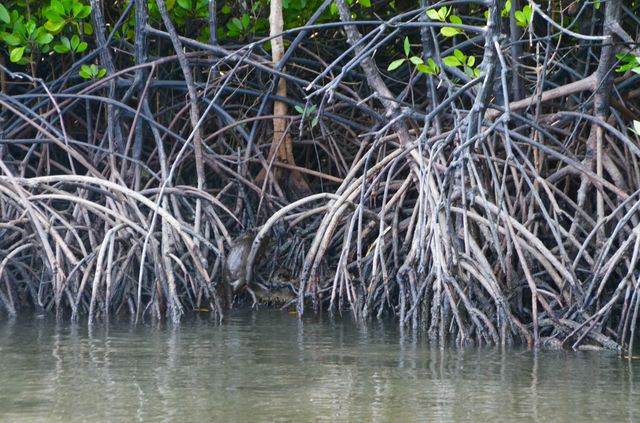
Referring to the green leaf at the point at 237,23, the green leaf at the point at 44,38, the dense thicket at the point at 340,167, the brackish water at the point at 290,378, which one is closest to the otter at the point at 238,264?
the dense thicket at the point at 340,167

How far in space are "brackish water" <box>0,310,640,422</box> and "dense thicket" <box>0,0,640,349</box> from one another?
0.35 m

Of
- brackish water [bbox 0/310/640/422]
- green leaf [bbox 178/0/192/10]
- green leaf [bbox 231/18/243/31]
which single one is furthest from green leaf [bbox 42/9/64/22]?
brackish water [bbox 0/310/640/422]

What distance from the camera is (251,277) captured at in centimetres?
A: 730

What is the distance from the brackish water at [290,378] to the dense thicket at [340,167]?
0.35 meters

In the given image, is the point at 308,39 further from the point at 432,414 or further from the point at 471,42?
the point at 432,414

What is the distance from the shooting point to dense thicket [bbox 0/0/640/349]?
235 inches

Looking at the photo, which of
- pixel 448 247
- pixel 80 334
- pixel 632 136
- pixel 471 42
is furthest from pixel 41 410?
pixel 632 136

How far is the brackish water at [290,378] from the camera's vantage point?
450cm

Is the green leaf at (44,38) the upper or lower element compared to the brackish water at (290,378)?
upper

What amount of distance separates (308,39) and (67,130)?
1.76 m

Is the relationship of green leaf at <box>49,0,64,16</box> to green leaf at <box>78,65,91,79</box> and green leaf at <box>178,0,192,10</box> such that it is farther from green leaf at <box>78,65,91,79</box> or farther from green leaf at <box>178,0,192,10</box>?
green leaf at <box>178,0,192,10</box>

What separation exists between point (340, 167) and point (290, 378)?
2.93m

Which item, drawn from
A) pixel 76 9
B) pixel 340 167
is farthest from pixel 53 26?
pixel 340 167

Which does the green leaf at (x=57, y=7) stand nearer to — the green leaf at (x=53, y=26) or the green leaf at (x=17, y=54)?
the green leaf at (x=53, y=26)
